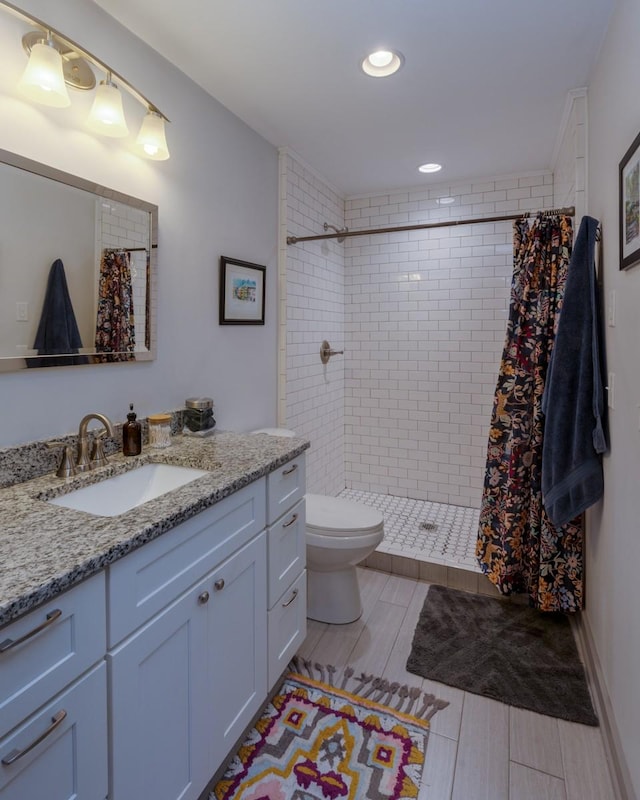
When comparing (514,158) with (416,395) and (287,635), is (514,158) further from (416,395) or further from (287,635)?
(287,635)

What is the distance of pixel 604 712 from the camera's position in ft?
5.06

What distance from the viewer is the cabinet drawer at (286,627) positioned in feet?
5.17

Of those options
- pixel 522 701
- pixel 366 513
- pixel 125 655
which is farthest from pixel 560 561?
pixel 125 655

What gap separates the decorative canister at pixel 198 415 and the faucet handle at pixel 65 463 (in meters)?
0.57

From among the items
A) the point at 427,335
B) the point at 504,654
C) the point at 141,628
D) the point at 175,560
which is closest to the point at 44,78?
the point at 175,560

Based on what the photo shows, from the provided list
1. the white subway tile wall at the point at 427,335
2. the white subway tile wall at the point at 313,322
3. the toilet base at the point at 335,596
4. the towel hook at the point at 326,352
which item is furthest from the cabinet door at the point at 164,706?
the white subway tile wall at the point at 427,335

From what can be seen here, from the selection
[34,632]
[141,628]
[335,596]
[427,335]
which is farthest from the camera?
[427,335]

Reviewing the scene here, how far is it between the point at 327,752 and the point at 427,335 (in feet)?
8.67

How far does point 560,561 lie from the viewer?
2.04 m

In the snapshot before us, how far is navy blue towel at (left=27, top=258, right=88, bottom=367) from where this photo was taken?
54.1 inches

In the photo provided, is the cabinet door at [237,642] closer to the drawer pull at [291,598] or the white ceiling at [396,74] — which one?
the drawer pull at [291,598]

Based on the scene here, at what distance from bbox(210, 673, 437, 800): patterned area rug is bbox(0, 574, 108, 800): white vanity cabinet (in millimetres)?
637

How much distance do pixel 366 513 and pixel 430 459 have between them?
56.5 inches

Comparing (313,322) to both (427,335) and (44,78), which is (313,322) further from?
(44,78)
